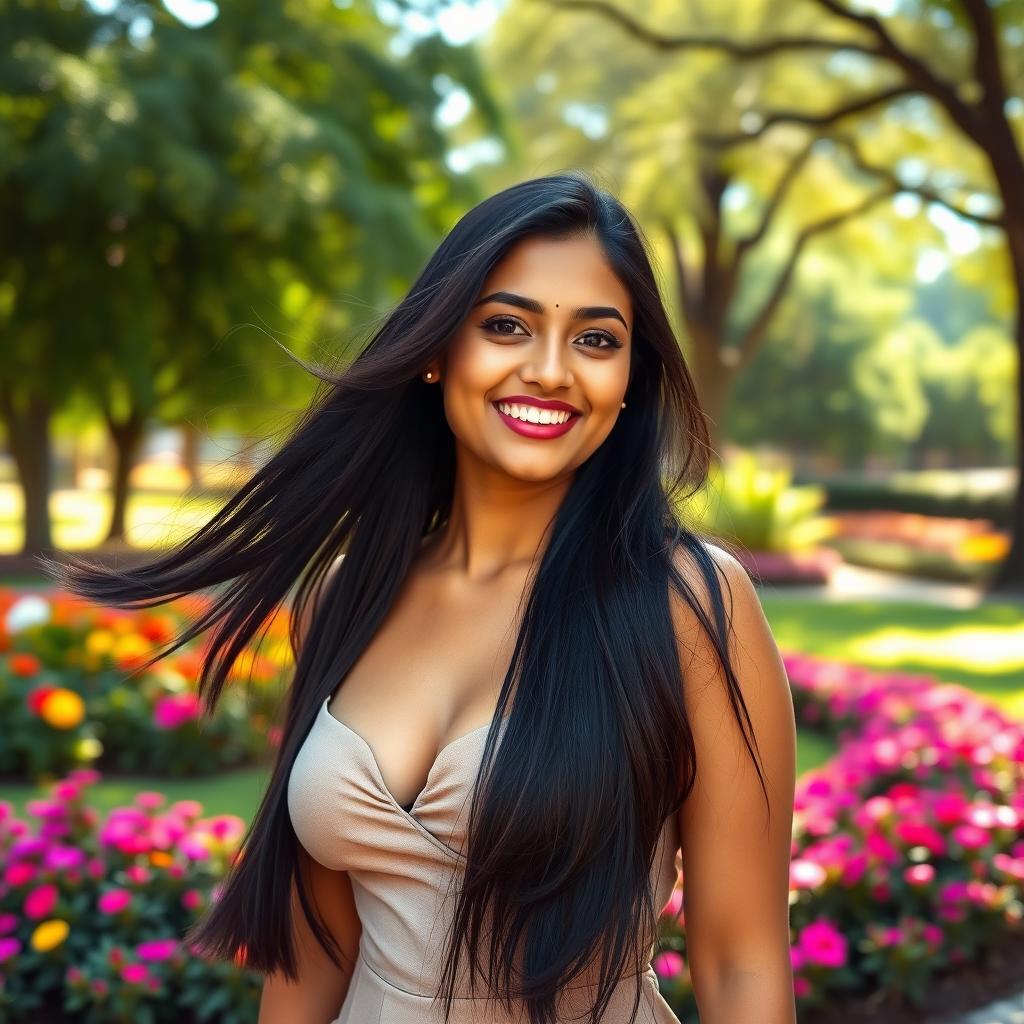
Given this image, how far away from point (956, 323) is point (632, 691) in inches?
3153

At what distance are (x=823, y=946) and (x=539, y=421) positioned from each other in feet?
7.21

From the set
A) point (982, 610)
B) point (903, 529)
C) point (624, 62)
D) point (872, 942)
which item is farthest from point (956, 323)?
point (872, 942)

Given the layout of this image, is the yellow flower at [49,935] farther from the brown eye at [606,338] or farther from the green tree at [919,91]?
the green tree at [919,91]

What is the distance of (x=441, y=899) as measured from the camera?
1828 millimetres

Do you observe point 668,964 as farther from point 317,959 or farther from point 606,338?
point 606,338

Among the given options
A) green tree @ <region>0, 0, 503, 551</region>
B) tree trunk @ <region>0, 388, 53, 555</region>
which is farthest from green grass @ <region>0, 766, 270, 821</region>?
tree trunk @ <region>0, 388, 53, 555</region>

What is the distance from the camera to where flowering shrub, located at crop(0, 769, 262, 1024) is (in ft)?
10.7

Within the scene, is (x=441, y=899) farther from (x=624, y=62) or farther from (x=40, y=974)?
(x=624, y=62)

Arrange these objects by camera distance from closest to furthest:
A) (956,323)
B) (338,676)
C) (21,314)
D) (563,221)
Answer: (563,221)
(338,676)
(21,314)
(956,323)

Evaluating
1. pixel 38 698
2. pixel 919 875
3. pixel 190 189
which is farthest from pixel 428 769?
pixel 190 189

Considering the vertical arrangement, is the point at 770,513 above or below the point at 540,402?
below

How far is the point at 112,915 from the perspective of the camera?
3.52m

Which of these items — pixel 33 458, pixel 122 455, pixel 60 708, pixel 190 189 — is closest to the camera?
pixel 60 708

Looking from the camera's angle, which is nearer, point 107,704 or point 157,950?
point 157,950
